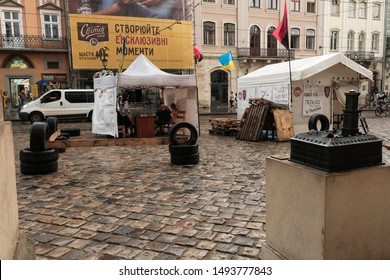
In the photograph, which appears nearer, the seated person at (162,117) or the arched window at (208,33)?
the seated person at (162,117)

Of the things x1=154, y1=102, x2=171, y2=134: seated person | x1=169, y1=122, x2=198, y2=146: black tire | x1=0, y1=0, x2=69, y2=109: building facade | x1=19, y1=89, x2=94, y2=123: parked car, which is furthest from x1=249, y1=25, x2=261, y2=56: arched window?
x1=169, y1=122, x2=198, y2=146: black tire

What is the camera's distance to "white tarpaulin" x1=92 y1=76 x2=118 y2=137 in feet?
38.8

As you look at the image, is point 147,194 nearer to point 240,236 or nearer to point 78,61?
point 240,236

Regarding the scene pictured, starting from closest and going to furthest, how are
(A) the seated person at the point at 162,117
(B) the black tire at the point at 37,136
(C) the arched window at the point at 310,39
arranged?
(B) the black tire at the point at 37,136 → (A) the seated person at the point at 162,117 → (C) the arched window at the point at 310,39

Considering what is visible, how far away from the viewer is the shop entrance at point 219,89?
1249 inches

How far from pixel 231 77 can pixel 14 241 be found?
3040 cm

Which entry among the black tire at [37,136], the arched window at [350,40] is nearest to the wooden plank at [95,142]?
the black tire at [37,136]

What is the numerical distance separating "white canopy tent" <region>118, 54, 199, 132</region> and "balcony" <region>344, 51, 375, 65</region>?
2787 cm

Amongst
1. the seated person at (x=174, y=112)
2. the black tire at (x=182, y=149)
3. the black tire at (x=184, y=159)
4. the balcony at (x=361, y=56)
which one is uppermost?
the balcony at (x=361, y=56)

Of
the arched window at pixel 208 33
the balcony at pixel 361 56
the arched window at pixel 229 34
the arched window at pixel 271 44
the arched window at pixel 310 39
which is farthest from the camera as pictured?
the balcony at pixel 361 56

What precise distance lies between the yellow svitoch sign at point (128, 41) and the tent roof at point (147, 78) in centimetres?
1329

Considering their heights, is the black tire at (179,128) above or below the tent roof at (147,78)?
below

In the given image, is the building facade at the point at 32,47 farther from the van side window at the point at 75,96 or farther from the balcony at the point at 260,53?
the balcony at the point at 260,53

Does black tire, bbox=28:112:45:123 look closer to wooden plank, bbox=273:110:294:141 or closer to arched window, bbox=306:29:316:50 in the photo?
wooden plank, bbox=273:110:294:141
